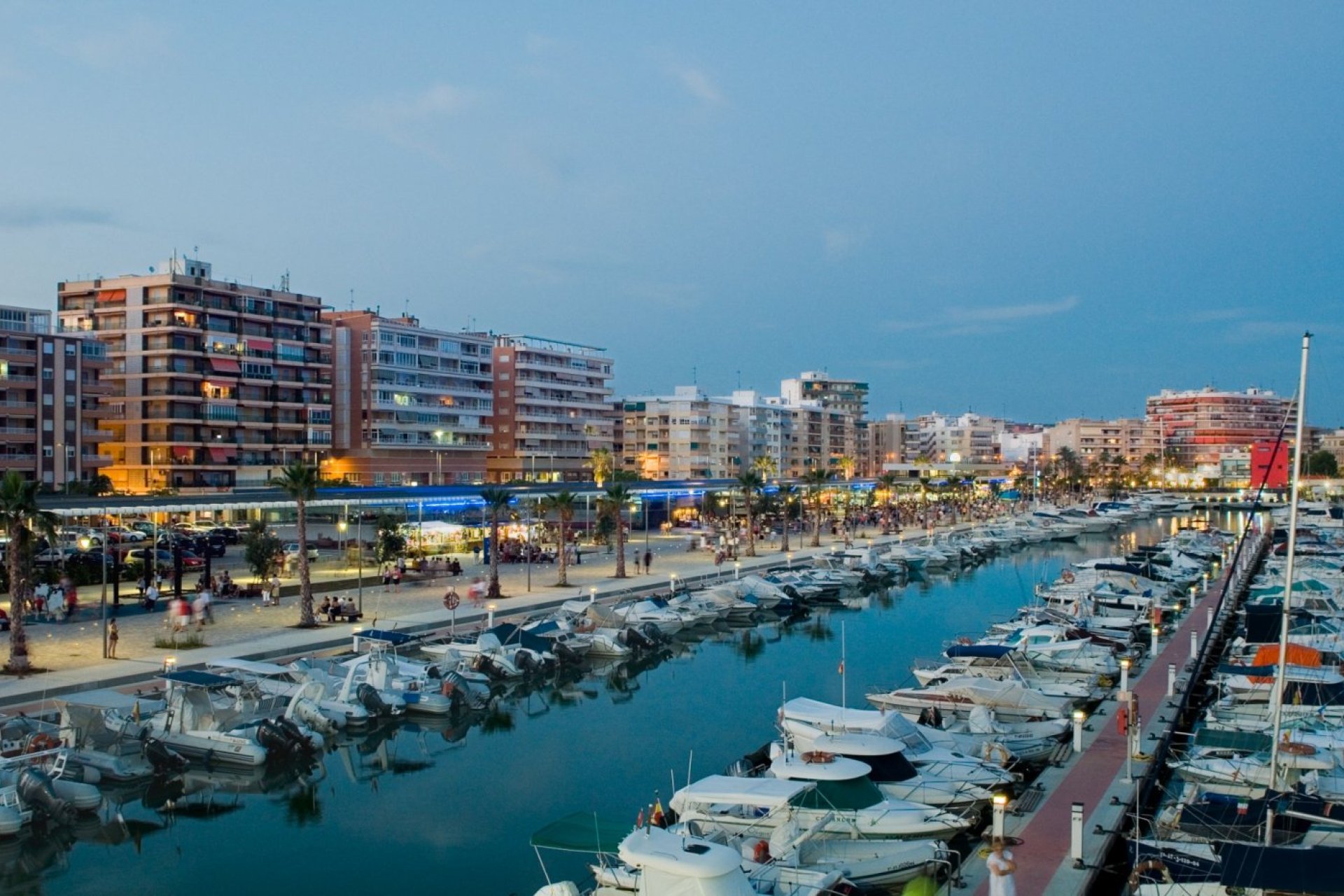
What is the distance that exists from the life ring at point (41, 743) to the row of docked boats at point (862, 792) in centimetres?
1226

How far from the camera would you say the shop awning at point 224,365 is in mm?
97938

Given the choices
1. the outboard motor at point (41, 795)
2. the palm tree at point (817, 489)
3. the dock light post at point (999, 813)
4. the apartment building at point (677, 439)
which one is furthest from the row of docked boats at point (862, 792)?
the apartment building at point (677, 439)

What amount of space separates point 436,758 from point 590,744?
438cm

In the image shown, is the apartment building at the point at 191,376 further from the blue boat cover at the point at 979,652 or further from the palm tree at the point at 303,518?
the blue boat cover at the point at 979,652

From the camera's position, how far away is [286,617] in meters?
48.1

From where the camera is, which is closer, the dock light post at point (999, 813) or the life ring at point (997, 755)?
the dock light post at point (999, 813)

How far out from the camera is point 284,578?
2411 inches

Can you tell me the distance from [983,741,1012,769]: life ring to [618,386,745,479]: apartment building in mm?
139079

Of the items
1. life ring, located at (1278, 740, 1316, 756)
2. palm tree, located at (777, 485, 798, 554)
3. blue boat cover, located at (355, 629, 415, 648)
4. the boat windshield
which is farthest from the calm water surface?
palm tree, located at (777, 485, 798, 554)

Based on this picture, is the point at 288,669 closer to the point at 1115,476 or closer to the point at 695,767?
the point at 695,767

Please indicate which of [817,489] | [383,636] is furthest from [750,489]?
[383,636]

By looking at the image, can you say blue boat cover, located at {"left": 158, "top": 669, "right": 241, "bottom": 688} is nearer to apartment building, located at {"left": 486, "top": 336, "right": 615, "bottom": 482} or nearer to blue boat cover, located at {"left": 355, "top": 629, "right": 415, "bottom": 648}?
blue boat cover, located at {"left": 355, "top": 629, "right": 415, "bottom": 648}

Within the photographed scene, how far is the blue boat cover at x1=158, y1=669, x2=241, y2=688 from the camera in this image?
98.3 ft

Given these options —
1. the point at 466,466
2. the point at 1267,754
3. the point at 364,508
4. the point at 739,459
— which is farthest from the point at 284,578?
the point at 739,459
